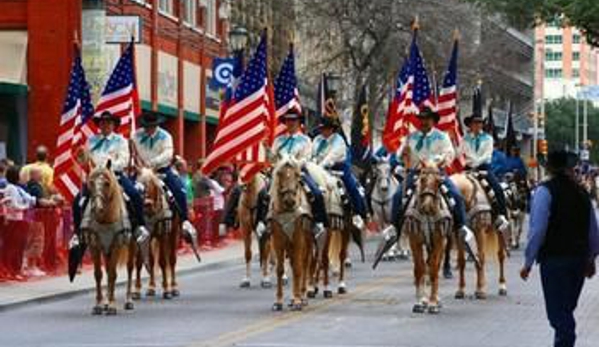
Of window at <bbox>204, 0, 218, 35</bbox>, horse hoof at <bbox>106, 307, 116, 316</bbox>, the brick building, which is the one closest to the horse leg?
horse hoof at <bbox>106, 307, 116, 316</bbox>

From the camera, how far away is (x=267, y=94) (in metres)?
22.8

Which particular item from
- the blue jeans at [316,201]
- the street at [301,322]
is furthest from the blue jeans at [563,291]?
the blue jeans at [316,201]

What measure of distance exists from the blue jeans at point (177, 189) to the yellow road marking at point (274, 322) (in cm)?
254

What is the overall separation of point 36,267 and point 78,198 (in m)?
5.92

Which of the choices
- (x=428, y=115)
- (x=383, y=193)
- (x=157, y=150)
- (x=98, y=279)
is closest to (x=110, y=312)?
(x=98, y=279)

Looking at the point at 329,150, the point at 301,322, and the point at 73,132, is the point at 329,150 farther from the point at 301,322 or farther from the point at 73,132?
the point at 73,132

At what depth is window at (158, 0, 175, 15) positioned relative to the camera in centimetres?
4766

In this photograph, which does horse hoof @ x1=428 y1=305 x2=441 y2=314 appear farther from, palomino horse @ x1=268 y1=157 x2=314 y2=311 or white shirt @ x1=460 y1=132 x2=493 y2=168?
white shirt @ x1=460 y1=132 x2=493 y2=168

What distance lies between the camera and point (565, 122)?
14688 cm

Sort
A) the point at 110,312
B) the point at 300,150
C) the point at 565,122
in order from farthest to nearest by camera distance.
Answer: the point at 565,122, the point at 300,150, the point at 110,312

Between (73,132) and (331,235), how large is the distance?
18.4 feet

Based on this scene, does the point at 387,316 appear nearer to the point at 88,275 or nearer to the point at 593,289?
the point at 593,289

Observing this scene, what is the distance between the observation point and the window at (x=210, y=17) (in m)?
54.0

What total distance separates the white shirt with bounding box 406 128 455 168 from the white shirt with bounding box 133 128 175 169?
3605mm
